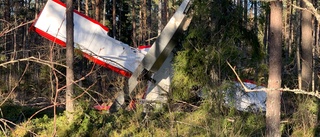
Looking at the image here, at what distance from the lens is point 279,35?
752cm

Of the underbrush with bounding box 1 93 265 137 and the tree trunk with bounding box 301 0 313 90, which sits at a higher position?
the tree trunk with bounding box 301 0 313 90

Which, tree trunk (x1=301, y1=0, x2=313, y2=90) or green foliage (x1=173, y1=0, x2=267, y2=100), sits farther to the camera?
tree trunk (x1=301, y1=0, x2=313, y2=90)

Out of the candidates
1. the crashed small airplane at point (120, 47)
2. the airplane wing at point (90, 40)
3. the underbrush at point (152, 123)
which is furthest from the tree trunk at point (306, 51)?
the airplane wing at point (90, 40)

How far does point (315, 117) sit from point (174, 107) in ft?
11.1

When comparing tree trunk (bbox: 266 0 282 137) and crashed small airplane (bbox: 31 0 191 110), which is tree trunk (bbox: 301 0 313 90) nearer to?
tree trunk (bbox: 266 0 282 137)

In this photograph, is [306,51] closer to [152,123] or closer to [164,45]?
[164,45]

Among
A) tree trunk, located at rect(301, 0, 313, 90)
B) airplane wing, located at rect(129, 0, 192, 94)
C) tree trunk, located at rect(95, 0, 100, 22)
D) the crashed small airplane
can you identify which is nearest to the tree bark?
tree trunk, located at rect(95, 0, 100, 22)

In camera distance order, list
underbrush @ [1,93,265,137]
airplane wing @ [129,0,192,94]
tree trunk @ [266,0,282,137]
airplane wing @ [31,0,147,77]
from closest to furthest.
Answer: tree trunk @ [266,0,282,137] < underbrush @ [1,93,265,137] < airplane wing @ [129,0,192,94] < airplane wing @ [31,0,147,77]

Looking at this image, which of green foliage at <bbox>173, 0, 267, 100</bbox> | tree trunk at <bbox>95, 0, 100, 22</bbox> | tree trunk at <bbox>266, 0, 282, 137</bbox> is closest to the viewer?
tree trunk at <bbox>266, 0, 282, 137</bbox>

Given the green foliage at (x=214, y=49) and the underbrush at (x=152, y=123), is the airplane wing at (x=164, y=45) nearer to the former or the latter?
the green foliage at (x=214, y=49)

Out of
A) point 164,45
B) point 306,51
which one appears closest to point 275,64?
point 164,45

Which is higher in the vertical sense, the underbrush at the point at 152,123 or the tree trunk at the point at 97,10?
the tree trunk at the point at 97,10

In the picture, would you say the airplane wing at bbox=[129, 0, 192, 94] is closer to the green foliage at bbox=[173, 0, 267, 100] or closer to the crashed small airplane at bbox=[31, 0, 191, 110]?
the crashed small airplane at bbox=[31, 0, 191, 110]

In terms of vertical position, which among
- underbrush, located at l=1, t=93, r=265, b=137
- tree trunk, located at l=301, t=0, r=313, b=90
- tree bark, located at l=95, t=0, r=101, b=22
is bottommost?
underbrush, located at l=1, t=93, r=265, b=137
